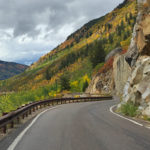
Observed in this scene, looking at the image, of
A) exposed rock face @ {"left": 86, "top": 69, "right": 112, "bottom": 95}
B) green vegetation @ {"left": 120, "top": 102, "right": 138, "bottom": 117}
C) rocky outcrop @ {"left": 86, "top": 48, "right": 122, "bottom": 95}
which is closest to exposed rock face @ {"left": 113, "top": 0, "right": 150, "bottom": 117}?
green vegetation @ {"left": 120, "top": 102, "right": 138, "bottom": 117}

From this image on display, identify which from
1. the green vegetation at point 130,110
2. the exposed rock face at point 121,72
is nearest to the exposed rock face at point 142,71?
the green vegetation at point 130,110

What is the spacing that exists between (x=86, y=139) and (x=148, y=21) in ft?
44.5

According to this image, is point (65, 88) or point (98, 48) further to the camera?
point (98, 48)

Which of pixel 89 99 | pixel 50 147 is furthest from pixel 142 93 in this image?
pixel 89 99

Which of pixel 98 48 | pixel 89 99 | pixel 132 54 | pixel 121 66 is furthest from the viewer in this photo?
pixel 98 48

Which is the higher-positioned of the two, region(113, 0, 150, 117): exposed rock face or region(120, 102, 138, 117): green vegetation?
region(113, 0, 150, 117): exposed rock face

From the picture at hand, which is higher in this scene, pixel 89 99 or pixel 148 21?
pixel 148 21

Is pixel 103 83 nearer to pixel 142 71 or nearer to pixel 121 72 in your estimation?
pixel 121 72

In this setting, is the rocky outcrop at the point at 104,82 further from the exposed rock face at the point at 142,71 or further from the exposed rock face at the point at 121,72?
the exposed rock face at the point at 142,71

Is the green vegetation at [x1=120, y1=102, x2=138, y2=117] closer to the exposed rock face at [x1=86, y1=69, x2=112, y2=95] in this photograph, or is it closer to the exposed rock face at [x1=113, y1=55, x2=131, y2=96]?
the exposed rock face at [x1=113, y1=55, x2=131, y2=96]

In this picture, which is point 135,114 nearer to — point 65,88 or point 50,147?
point 50,147

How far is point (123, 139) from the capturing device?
5719 mm

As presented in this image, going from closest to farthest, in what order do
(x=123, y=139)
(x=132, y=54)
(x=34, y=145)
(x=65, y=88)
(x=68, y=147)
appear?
1. (x=68, y=147)
2. (x=34, y=145)
3. (x=123, y=139)
4. (x=132, y=54)
5. (x=65, y=88)

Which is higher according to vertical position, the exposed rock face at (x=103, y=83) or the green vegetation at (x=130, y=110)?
the exposed rock face at (x=103, y=83)
